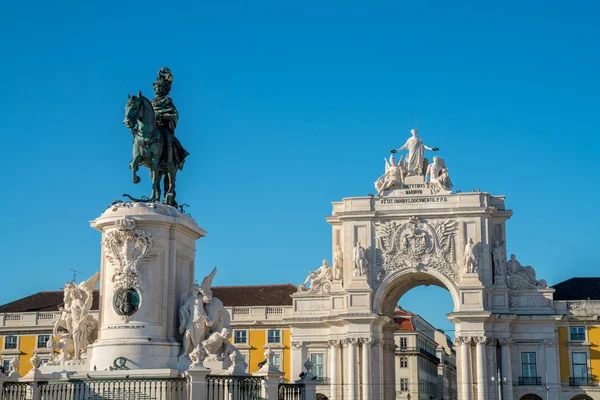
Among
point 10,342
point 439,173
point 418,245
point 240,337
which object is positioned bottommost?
point 10,342

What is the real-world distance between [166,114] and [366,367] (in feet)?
144

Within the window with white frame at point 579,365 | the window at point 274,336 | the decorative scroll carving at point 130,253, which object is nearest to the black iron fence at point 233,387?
the decorative scroll carving at point 130,253

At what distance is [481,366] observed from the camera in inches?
2462

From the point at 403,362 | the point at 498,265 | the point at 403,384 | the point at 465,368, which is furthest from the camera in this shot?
the point at 403,362

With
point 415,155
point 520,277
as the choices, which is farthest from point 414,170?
point 520,277

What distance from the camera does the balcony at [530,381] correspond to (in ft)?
209

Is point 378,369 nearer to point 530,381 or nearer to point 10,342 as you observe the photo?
point 530,381

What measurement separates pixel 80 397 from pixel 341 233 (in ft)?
164

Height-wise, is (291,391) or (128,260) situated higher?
(128,260)

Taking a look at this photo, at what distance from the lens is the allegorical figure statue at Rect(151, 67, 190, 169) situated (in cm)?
2197

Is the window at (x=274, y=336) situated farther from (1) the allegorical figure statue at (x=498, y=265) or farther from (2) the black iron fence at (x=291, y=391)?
(2) the black iron fence at (x=291, y=391)

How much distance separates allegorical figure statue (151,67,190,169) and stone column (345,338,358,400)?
43.3 m

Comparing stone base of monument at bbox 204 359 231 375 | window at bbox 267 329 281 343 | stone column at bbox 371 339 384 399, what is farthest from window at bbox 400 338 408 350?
stone base of monument at bbox 204 359 231 375

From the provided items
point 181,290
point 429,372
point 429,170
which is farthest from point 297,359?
point 181,290
